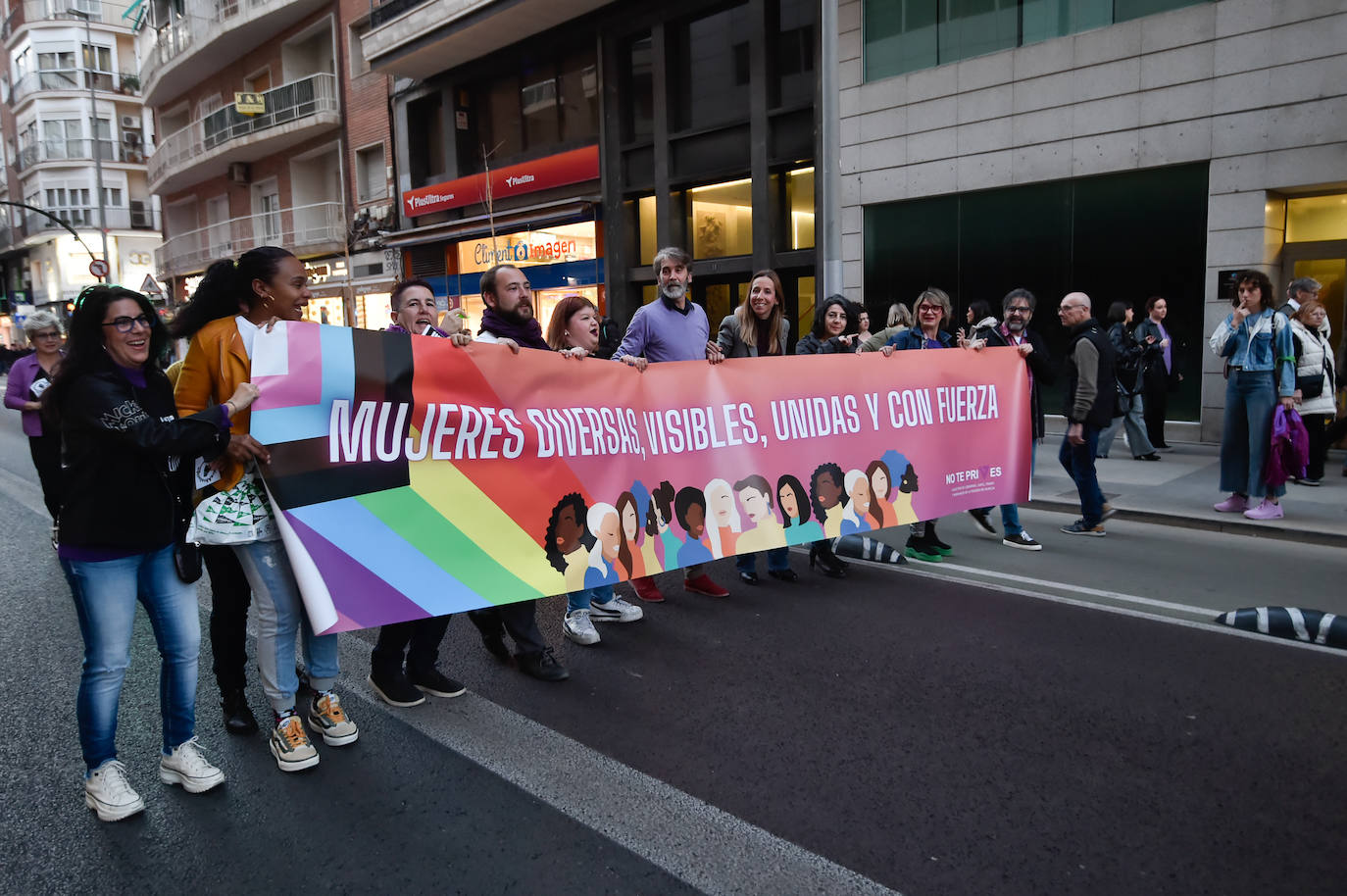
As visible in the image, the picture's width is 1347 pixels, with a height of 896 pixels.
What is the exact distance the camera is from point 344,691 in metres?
4.37

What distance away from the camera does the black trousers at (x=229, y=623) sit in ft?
12.6

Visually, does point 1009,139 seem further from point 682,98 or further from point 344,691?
point 344,691

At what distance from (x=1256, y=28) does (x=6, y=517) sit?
48.7ft

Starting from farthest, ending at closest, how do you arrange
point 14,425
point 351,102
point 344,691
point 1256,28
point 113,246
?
point 113,246, point 351,102, point 14,425, point 1256,28, point 344,691

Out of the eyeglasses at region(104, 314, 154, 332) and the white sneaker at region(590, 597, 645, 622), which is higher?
the eyeglasses at region(104, 314, 154, 332)

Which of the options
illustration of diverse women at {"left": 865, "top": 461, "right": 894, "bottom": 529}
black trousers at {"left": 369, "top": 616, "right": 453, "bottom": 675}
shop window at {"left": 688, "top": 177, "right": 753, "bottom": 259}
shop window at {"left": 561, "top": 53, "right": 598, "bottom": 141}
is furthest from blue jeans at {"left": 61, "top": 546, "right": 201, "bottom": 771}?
shop window at {"left": 561, "top": 53, "right": 598, "bottom": 141}

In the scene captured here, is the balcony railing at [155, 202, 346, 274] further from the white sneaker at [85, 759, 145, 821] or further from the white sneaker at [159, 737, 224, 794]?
the white sneaker at [85, 759, 145, 821]

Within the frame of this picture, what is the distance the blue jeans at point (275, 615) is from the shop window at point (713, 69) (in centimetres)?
1495

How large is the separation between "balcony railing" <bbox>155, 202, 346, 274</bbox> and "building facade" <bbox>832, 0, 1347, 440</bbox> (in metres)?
18.7

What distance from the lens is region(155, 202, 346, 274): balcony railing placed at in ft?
94.0

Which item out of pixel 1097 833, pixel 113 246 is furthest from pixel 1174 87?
pixel 113 246

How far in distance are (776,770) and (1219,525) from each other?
19.0 feet

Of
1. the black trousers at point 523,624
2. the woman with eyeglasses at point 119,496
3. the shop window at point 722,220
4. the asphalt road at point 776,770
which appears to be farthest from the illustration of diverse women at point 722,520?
the shop window at point 722,220

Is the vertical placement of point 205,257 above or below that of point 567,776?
above
